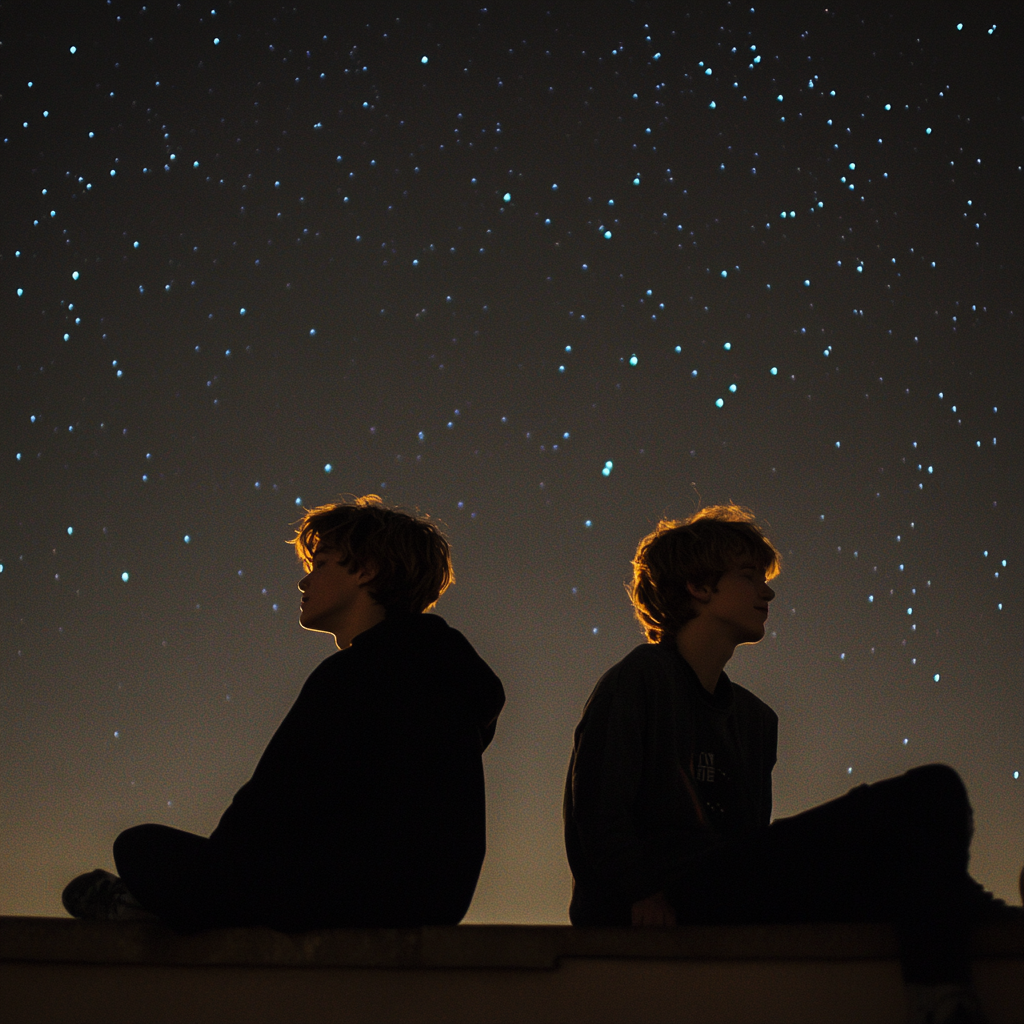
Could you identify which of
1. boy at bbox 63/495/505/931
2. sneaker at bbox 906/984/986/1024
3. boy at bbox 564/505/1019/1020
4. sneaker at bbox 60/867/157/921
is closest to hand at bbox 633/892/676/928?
boy at bbox 564/505/1019/1020

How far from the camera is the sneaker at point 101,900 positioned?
4.66ft

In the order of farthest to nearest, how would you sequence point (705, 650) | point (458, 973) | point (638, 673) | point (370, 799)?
point (705, 650) < point (638, 673) < point (370, 799) < point (458, 973)

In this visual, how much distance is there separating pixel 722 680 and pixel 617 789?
17.2 inches

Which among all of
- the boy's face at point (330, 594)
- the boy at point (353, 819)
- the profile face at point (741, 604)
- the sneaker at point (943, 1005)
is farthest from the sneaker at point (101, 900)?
the profile face at point (741, 604)

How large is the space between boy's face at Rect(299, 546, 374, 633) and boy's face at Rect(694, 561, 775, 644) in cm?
70

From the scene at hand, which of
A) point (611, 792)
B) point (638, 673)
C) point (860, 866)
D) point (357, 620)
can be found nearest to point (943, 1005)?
point (860, 866)

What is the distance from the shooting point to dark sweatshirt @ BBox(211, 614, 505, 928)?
4.53 ft

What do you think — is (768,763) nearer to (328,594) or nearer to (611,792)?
(611,792)

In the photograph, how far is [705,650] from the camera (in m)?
1.93

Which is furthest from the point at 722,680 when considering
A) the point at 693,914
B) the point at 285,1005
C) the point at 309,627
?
the point at 285,1005

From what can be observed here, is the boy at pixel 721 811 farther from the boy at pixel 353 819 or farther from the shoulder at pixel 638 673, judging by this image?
the boy at pixel 353 819

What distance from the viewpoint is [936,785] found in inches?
53.7

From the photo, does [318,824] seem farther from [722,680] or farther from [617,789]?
[722,680]

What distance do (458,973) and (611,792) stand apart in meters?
0.41
